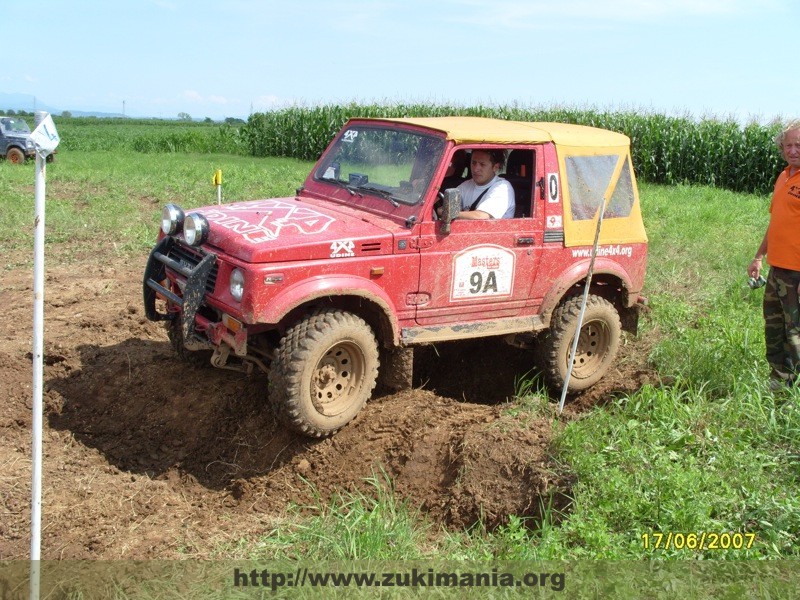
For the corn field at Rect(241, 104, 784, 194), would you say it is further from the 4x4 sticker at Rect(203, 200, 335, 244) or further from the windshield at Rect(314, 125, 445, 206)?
the 4x4 sticker at Rect(203, 200, 335, 244)

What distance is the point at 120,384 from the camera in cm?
599

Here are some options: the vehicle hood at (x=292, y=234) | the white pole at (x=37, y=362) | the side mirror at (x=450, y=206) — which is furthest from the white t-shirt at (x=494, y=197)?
the white pole at (x=37, y=362)

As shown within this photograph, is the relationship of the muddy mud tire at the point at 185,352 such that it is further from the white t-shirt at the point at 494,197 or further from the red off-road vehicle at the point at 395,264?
the white t-shirt at the point at 494,197

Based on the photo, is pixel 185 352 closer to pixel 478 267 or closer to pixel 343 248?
pixel 343 248

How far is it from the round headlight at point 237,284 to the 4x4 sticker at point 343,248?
588 millimetres

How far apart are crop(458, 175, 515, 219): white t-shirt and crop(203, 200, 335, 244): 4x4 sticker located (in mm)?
1136

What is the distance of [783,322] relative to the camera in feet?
18.6

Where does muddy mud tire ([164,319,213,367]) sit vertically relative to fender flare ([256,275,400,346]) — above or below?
below

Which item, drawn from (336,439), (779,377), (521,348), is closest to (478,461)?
(336,439)

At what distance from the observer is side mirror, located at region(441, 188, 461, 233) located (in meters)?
5.14

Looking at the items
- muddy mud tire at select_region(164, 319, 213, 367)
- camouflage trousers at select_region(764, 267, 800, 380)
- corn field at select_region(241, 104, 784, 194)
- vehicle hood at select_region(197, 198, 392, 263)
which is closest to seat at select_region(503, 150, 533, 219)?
vehicle hood at select_region(197, 198, 392, 263)

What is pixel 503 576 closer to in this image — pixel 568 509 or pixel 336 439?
pixel 568 509

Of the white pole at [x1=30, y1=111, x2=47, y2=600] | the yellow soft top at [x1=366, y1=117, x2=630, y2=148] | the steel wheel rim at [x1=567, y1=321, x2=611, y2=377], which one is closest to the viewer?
the white pole at [x1=30, y1=111, x2=47, y2=600]
